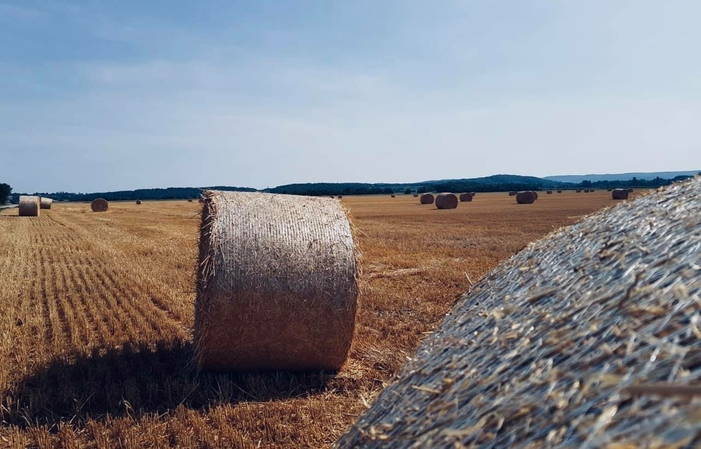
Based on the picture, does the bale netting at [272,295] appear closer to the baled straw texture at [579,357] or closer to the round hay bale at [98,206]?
the baled straw texture at [579,357]

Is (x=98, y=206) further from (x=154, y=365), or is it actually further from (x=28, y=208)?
(x=154, y=365)

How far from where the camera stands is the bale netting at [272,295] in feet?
19.2

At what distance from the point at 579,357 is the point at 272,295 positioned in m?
4.49

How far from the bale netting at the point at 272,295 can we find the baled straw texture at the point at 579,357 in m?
3.10

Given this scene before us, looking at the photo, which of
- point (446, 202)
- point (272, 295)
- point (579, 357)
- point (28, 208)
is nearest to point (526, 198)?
point (446, 202)

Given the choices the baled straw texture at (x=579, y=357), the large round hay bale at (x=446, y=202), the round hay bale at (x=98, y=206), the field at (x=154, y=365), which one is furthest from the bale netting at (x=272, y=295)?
the round hay bale at (x=98, y=206)

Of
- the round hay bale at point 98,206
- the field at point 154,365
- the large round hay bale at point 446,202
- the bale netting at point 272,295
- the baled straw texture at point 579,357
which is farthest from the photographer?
the round hay bale at point 98,206

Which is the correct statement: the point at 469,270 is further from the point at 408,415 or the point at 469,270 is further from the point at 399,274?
the point at 408,415

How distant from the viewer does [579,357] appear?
1671 mm

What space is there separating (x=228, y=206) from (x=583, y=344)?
5.19 metres

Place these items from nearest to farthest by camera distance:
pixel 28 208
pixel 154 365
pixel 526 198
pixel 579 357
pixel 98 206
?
pixel 579 357
pixel 154 365
pixel 28 208
pixel 98 206
pixel 526 198

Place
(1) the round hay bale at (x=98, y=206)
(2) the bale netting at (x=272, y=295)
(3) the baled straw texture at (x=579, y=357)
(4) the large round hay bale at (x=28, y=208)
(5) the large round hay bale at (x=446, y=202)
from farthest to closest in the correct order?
(1) the round hay bale at (x=98, y=206), (5) the large round hay bale at (x=446, y=202), (4) the large round hay bale at (x=28, y=208), (2) the bale netting at (x=272, y=295), (3) the baled straw texture at (x=579, y=357)

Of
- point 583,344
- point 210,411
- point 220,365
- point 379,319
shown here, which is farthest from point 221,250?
point 583,344

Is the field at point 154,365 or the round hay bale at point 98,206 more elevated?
the round hay bale at point 98,206
